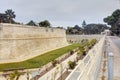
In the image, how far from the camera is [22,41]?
1266 inches

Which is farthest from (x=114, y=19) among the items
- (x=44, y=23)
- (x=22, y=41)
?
(x=22, y=41)

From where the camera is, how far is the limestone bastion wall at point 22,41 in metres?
27.9

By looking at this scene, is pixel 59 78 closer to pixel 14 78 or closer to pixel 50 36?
pixel 14 78

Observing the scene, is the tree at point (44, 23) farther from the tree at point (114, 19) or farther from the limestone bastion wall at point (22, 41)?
the tree at point (114, 19)

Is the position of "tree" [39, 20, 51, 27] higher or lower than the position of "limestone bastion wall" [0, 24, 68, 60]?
higher

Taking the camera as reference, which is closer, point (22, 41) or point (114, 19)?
point (22, 41)

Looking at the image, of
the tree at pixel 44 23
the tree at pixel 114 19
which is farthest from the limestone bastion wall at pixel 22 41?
the tree at pixel 114 19

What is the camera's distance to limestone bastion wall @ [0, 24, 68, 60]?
27866mm

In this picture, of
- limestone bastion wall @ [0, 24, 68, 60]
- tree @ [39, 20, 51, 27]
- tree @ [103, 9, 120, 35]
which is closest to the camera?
limestone bastion wall @ [0, 24, 68, 60]

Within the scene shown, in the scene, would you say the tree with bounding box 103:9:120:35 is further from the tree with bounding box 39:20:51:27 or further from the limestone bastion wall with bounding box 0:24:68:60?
the limestone bastion wall with bounding box 0:24:68:60

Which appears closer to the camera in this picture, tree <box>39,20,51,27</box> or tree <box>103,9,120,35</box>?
tree <box>39,20,51,27</box>

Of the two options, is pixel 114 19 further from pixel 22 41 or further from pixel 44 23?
pixel 22 41

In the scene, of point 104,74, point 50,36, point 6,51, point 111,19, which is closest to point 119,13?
point 111,19

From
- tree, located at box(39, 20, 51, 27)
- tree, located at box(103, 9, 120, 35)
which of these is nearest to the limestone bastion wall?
tree, located at box(39, 20, 51, 27)
